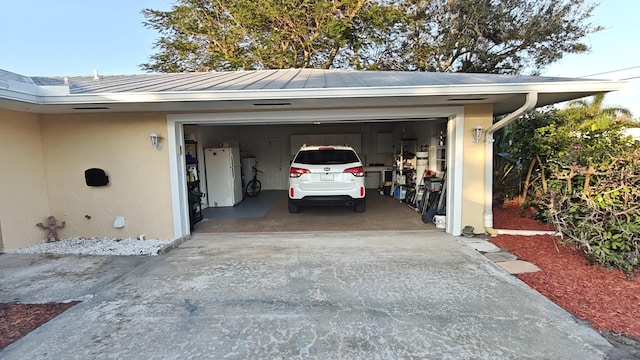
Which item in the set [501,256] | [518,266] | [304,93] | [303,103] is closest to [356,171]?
A: [303,103]

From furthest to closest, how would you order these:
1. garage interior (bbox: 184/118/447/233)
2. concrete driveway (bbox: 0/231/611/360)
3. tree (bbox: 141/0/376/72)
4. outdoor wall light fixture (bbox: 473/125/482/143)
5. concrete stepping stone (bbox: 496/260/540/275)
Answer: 1. tree (bbox: 141/0/376/72)
2. garage interior (bbox: 184/118/447/233)
3. outdoor wall light fixture (bbox: 473/125/482/143)
4. concrete stepping stone (bbox: 496/260/540/275)
5. concrete driveway (bbox: 0/231/611/360)

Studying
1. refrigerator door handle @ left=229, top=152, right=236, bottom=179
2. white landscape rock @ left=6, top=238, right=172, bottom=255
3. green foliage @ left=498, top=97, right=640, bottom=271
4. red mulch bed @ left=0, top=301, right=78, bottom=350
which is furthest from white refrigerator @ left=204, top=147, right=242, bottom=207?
green foliage @ left=498, top=97, right=640, bottom=271

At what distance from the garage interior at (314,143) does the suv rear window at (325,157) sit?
121 cm

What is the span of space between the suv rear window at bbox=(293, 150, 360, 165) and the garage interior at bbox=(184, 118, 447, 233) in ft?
3.98

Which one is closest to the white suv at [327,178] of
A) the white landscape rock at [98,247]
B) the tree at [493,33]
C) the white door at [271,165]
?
the white landscape rock at [98,247]

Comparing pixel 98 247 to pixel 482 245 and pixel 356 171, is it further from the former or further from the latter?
pixel 482 245

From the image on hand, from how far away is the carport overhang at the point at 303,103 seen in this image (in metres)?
4.28

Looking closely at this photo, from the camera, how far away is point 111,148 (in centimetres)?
552

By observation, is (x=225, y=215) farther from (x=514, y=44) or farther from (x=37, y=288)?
(x=514, y=44)

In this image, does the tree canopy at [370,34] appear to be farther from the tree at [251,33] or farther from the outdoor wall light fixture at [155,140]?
the outdoor wall light fixture at [155,140]

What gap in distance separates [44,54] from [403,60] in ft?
43.3

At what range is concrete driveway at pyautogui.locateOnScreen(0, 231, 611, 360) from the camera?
239 cm

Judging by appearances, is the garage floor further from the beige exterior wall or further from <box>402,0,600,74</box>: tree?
<box>402,0,600,74</box>: tree

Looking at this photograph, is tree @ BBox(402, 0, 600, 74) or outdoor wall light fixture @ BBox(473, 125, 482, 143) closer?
outdoor wall light fixture @ BBox(473, 125, 482, 143)
